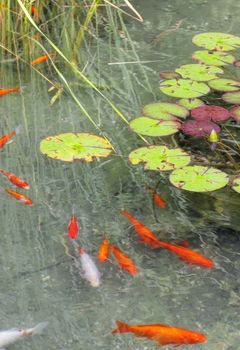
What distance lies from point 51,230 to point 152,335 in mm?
471

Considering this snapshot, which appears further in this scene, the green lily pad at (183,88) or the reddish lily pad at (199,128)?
the green lily pad at (183,88)

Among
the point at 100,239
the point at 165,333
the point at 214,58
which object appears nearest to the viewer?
the point at 165,333

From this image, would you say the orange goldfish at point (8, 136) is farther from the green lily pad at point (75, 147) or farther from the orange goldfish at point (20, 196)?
the orange goldfish at point (20, 196)

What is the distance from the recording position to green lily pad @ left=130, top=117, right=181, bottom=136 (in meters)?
2.12

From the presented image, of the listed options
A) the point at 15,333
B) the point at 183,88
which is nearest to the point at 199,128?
the point at 183,88

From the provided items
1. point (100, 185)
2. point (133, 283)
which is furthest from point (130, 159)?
point (133, 283)

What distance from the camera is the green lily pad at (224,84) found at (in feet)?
7.69

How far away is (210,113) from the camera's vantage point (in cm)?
222

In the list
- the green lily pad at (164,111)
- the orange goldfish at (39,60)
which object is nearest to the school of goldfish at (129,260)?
the green lily pad at (164,111)

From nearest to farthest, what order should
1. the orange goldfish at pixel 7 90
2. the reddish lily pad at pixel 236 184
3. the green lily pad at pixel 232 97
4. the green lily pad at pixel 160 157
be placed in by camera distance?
the reddish lily pad at pixel 236 184
the green lily pad at pixel 160 157
the green lily pad at pixel 232 97
the orange goldfish at pixel 7 90

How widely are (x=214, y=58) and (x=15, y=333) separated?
1.46 meters

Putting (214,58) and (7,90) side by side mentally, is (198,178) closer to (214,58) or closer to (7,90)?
(214,58)

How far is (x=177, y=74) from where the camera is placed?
2.47 m

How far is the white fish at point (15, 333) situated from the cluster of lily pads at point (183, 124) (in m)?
0.59
